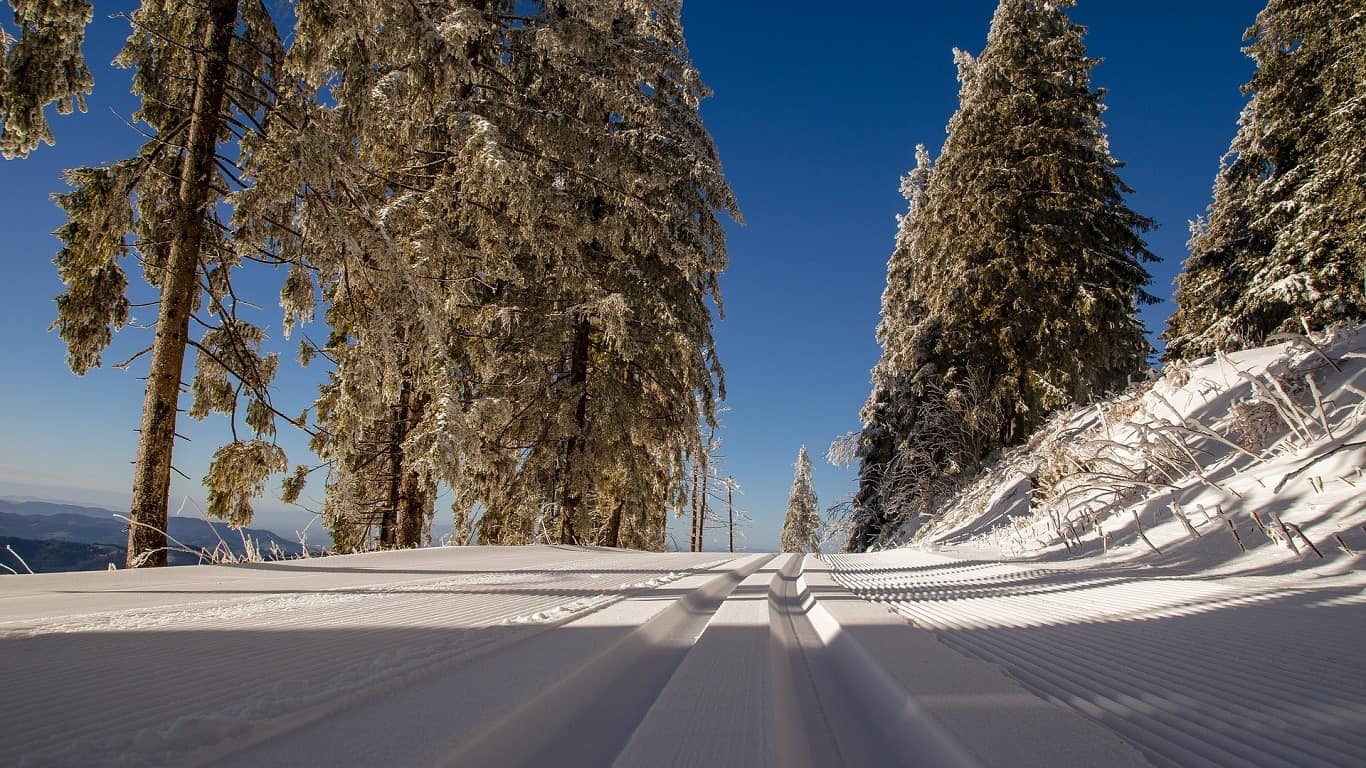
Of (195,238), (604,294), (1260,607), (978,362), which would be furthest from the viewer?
(978,362)

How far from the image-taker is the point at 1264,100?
42.7ft

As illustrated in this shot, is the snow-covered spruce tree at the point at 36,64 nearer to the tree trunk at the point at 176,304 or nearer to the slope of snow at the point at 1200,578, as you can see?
the tree trunk at the point at 176,304

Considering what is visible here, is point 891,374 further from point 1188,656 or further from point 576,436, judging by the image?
point 1188,656

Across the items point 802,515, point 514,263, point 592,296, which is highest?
point 514,263

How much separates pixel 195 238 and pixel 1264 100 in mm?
20010

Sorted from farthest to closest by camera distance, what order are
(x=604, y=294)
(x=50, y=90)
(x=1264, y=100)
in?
(x=1264, y=100) < (x=604, y=294) < (x=50, y=90)

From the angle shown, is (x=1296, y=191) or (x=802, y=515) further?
(x=802, y=515)

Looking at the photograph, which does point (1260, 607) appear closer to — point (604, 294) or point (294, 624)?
point (294, 624)

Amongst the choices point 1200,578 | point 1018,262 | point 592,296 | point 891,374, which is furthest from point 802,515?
point 1200,578

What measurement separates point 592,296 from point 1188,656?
7.88m

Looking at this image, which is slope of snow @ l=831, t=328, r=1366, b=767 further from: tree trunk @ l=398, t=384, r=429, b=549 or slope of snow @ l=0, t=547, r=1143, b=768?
tree trunk @ l=398, t=384, r=429, b=549

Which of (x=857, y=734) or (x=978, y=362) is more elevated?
(x=978, y=362)

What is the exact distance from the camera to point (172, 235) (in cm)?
489

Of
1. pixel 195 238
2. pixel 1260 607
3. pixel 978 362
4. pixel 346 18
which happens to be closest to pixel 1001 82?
pixel 978 362
